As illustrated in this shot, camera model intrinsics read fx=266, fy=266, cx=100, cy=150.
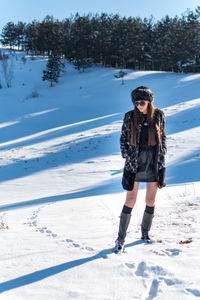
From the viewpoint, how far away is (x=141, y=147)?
3.24 meters

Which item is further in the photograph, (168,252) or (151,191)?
(151,191)

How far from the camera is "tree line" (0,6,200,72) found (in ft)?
128

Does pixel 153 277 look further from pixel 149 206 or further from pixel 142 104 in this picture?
pixel 142 104

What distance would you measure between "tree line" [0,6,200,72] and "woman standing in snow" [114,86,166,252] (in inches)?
1504

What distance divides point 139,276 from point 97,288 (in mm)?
440

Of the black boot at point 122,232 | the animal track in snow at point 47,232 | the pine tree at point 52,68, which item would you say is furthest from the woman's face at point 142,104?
the pine tree at point 52,68

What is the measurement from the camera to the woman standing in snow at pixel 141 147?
319cm

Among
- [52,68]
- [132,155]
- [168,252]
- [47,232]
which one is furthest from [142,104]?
[52,68]

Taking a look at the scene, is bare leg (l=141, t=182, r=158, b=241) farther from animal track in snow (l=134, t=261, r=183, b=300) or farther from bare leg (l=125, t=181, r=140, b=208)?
animal track in snow (l=134, t=261, r=183, b=300)

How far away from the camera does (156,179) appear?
10.8 ft

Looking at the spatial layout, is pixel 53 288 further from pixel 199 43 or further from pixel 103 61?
pixel 103 61

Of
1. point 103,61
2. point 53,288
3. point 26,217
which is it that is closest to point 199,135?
point 26,217

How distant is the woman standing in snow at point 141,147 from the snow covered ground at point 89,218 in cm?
60

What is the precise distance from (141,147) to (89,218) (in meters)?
2.03
